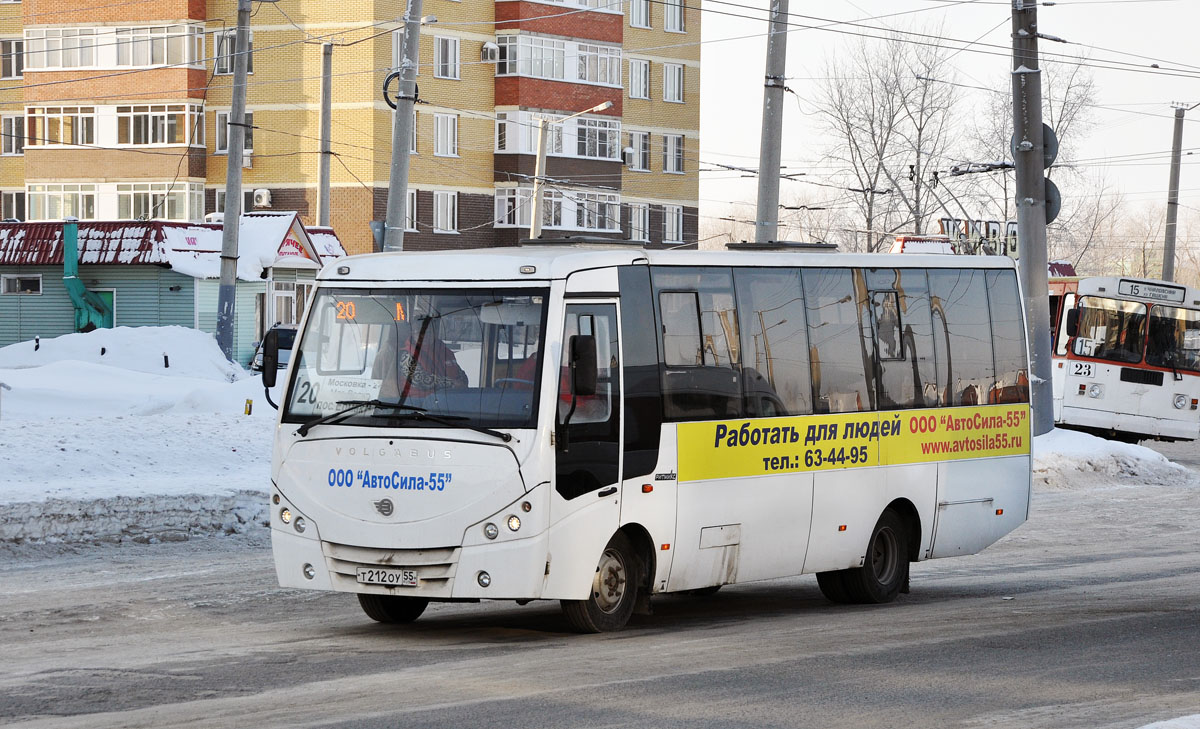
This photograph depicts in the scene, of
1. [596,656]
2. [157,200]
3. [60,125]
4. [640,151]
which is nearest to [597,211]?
[640,151]

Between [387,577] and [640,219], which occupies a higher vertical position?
[640,219]

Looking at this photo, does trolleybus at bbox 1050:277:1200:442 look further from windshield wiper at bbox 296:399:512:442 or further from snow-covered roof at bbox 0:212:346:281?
snow-covered roof at bbox 0:212:346:281

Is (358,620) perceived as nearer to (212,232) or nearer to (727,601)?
(727,601)

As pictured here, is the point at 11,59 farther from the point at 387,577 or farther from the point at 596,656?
the point at 596,656

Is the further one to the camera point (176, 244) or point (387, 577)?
point (176, 244)

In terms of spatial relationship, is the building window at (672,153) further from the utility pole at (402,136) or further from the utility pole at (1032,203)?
the utility pole at (402,136)

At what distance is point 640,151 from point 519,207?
10.8 meters

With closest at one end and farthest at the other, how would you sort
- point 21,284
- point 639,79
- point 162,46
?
point 21,284
point 162,46
point 639,79

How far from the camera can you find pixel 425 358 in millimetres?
10633

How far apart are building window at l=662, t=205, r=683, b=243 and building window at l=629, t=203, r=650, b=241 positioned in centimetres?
108

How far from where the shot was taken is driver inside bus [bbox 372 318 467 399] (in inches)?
417

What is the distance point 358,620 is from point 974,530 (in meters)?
5.25

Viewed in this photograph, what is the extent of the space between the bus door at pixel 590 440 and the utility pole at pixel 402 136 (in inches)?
480

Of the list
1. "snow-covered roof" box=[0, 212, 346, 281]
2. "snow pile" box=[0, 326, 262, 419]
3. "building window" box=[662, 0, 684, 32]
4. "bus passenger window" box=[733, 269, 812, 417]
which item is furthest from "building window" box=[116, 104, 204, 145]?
"bus passenger window" box=[733, 269, 812, 417]
